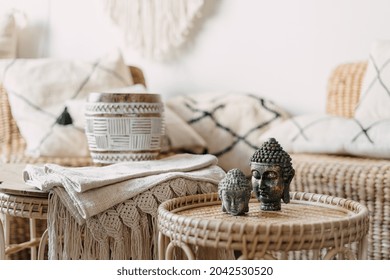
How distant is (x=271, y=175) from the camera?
3.27ft

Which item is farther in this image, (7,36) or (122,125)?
(7,36)

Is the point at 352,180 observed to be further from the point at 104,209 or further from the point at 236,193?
the point at 104,209

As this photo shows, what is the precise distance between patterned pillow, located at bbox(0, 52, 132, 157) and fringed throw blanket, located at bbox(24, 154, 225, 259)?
26.0 inches

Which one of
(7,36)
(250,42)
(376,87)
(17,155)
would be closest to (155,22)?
(250,42)

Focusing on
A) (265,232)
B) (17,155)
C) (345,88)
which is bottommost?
(17,155)

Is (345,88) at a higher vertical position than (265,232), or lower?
higher

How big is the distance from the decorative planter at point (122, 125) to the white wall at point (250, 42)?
33.8 inches

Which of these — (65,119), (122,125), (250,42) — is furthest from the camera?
(250,42)

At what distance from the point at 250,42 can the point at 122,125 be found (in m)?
0.99

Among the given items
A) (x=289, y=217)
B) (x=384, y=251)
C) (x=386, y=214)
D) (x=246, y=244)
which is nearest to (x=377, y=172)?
(x=386, y=214)

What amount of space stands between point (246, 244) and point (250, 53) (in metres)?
1.44

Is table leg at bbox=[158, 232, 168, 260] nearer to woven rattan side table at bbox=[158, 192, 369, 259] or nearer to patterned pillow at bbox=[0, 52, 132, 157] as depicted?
woven rattan side table at bbox=[158, 192, 369, 259]

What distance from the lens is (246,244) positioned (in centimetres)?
83

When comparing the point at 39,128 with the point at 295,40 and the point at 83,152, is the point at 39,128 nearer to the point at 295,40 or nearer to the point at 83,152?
the point at 83,152
